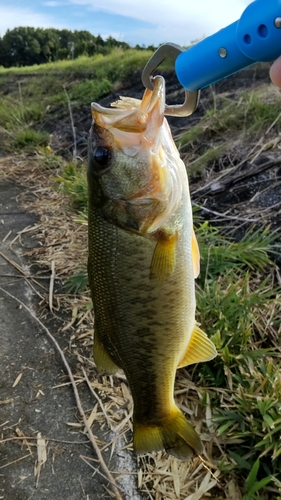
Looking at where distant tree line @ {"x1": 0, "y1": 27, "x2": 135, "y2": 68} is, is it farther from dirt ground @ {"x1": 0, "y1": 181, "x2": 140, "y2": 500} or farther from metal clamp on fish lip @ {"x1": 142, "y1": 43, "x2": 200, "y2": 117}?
metal clamp on fish lip @ {"x1": 142, "y1": 43, "x2": 200, "y2": 117}

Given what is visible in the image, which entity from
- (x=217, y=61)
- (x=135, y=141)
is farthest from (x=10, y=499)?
(x=217, y=61)

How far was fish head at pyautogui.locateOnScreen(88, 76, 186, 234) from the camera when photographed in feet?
5.45

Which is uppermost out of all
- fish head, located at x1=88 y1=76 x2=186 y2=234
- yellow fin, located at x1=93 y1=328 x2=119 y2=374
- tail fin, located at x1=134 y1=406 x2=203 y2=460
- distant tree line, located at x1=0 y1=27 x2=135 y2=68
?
fish head, located at x1=88 y1=76 x2=186 y2=234

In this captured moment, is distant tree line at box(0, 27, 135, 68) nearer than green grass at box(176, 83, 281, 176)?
No

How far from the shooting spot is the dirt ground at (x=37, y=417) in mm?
2566

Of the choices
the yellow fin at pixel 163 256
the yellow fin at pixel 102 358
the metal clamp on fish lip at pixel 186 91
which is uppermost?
the metal clamp on fish lip at pixel 186 91

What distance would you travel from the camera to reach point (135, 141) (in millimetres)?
1677

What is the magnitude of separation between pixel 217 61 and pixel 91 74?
1339 centimetres

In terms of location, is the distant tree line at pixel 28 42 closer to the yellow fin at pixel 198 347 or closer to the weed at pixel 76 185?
the weed at pixel 76 185

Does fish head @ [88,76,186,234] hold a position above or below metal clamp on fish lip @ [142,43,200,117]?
below

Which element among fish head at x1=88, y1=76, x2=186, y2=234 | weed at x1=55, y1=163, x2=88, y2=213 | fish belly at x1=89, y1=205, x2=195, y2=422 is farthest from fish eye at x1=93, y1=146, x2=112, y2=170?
weed at x1=55, y1=163, x2=88, y2=213

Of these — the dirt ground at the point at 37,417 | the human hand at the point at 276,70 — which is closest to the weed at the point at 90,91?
the dirt ground at the point at 37,417

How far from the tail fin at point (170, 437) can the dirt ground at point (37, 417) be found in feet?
2.52

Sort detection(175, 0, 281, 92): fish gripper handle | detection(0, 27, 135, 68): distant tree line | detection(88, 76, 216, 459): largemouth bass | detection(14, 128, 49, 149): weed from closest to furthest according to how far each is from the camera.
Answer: detection(175, 0, 281, 92): fish gripper handle < detection(88, 76, 216, 459): largemouth bass < detection(14, 128, 49, 149): weed < detection(0, 27, 135, 68): distant tree line
